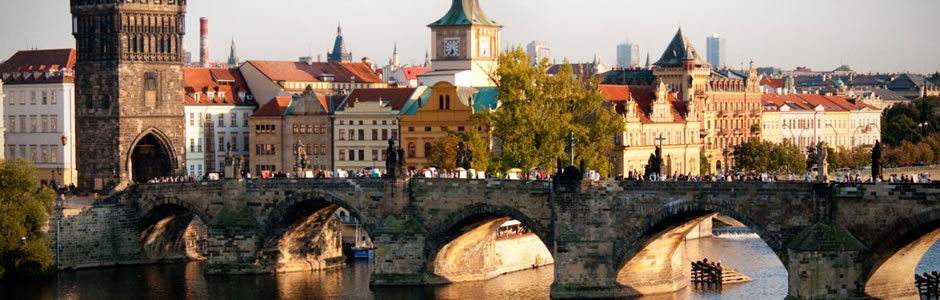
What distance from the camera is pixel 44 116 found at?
13738 centimetres

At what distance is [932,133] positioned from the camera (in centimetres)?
17425

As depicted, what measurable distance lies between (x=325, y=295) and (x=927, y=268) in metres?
29.9

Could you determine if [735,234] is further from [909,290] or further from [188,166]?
[909,290]

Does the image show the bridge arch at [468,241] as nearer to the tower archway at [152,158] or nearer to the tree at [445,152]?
the tree at [445,152]

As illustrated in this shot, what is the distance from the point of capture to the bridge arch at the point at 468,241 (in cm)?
9538

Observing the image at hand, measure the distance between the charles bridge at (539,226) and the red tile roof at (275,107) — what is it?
29.5m

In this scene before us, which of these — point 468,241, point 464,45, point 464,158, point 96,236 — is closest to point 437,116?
point 464,45

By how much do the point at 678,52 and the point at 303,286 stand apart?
7755 centimetres

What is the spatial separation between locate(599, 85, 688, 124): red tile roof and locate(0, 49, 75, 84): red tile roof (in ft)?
123

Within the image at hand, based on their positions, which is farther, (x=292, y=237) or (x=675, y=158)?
(x=675, y=158)

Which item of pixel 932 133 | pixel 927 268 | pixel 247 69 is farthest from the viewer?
pixel 932 133

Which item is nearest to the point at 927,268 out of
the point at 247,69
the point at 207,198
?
the point at 207,198

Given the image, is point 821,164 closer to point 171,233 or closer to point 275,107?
point 171,233

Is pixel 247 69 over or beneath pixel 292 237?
over
